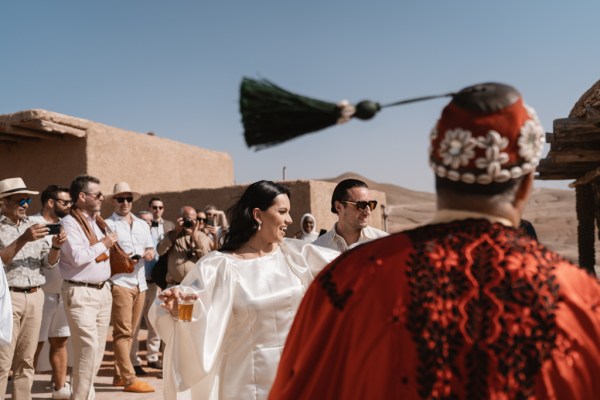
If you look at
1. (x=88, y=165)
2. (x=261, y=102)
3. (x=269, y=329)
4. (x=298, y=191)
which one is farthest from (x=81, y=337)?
(x=88, y=165)

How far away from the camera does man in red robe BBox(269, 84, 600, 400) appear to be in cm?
155

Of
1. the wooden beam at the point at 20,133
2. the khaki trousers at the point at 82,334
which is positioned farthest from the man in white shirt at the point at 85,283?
the wooden beam at the point at 20,133

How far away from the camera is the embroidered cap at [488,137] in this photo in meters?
1.56

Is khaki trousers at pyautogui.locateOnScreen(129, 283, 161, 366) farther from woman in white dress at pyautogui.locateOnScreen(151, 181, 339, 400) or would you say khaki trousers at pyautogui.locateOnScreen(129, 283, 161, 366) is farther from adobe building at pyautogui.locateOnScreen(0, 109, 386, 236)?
woman in white dress at pyautogui.locateOnScreen(151, 181, 339, 400)

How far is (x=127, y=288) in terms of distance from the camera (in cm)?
725

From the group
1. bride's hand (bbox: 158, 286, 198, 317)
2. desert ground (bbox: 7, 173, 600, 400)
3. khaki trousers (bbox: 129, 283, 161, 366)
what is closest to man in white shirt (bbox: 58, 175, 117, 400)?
desert ground (bbox: 7, 173, 600, 400)

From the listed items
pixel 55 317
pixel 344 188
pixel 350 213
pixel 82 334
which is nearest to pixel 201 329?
pixel 350 213

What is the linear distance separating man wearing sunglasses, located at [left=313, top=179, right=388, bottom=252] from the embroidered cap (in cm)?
348

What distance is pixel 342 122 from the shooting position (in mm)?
1740

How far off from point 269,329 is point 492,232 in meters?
2.37

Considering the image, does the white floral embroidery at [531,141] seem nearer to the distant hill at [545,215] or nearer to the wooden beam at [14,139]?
the wooden beam at [14,139]

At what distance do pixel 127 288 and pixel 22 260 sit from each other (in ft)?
6.24

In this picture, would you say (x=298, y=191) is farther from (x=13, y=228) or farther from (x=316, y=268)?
(x=316, y=268)

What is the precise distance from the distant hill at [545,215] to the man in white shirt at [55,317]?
604 inches
